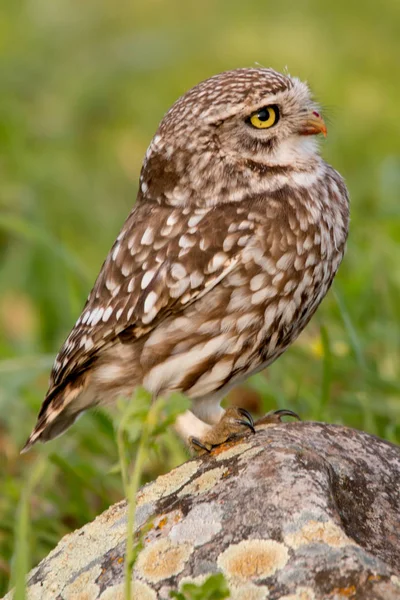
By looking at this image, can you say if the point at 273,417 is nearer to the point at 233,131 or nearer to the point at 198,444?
the point at 198,444

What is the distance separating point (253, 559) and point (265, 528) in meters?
0.11

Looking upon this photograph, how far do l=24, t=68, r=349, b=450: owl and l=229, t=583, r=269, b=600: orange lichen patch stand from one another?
96cm

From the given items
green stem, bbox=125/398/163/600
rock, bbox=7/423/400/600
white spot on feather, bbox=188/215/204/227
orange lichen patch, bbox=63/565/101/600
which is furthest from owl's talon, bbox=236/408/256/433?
green stem, bbox=125/398/163/600

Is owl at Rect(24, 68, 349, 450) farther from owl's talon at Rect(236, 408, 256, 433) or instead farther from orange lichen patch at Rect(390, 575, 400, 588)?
orange lichen patch at Rect(390, 575, 400, 588)

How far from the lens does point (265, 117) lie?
3.78 meters

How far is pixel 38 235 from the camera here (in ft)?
14.9

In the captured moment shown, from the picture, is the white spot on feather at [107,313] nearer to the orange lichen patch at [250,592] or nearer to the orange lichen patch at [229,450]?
the orange lichen patch at [229,450]

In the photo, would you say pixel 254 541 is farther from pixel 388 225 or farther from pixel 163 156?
pixel 388 225

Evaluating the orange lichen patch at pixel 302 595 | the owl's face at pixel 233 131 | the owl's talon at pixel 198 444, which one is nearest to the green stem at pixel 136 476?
the orange lichen patch at pixel 302 595

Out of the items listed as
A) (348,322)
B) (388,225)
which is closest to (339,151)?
(388,225)

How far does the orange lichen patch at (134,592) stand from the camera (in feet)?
8.73

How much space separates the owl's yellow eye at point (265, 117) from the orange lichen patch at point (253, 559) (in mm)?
1608

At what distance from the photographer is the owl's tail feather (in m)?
3.92

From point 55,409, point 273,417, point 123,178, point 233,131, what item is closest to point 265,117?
point 233,131
